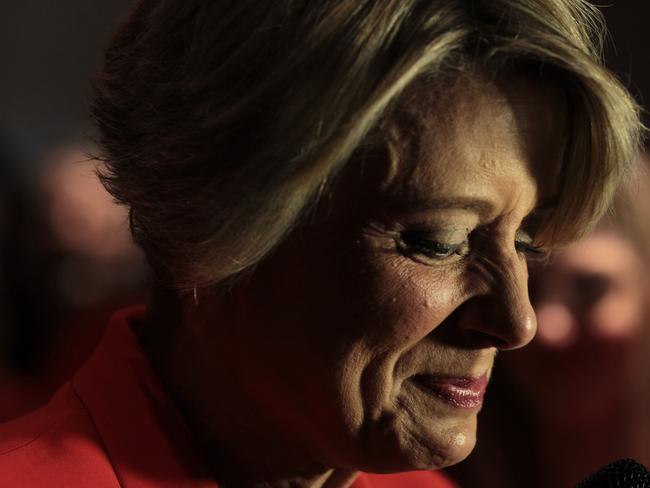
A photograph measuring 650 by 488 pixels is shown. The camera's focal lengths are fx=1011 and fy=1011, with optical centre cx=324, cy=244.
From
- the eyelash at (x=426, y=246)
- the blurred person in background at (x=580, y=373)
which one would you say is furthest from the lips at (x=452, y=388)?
the blurred person in background at (x=580, y=373)

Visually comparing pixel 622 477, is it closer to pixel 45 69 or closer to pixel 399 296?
pixel 399 296

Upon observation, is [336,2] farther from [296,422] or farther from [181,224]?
[296,422]

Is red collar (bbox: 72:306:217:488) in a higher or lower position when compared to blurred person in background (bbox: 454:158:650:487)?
higher

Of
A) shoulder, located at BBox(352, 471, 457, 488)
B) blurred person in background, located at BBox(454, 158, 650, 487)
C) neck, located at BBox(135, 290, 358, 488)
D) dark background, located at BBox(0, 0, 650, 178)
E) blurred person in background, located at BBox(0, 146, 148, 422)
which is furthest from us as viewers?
dark background, located at BBox(0, 0, 650, 178)

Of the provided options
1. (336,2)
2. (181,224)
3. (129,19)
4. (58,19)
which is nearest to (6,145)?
(58,19)

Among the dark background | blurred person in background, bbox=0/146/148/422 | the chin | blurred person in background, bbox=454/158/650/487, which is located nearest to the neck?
the chin

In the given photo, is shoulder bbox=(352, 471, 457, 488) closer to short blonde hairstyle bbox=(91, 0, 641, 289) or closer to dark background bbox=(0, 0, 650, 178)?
short blonde hairstyle bbox=(91, 0, 641, 289)

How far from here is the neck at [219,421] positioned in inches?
46.3

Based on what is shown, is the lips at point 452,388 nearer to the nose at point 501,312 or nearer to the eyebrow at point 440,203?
the nose at point 501,312

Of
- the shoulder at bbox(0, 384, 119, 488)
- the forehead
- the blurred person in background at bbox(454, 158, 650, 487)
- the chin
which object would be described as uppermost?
the forehead

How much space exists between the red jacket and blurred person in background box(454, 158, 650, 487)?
90cm

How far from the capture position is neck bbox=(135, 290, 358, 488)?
1.18 metres

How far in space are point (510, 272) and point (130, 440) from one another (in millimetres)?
474

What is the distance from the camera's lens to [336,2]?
3.24 ft
